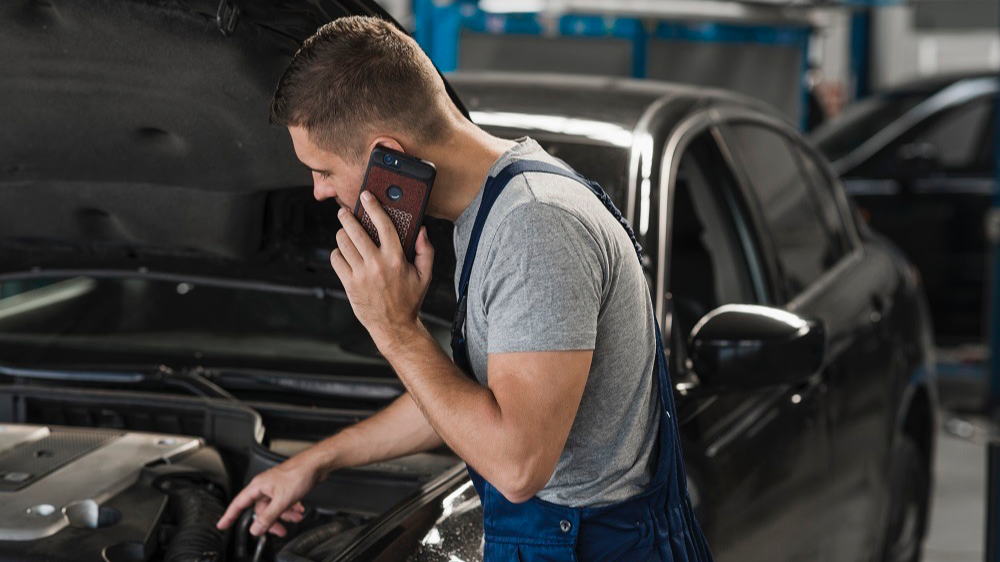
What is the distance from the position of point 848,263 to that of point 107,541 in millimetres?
2190

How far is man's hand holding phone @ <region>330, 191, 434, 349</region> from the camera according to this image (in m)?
1.62

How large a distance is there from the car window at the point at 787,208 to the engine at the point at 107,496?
1454 mm

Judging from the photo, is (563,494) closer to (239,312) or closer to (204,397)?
(204,397)

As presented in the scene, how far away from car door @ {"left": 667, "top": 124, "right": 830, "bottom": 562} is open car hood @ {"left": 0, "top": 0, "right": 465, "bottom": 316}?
2.09 ft

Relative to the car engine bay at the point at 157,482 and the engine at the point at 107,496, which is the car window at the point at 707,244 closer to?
the car engine bay at the point at 157,482

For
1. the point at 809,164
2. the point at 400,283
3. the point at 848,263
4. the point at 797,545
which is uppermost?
the point at 400,283

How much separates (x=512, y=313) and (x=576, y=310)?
0.25ft

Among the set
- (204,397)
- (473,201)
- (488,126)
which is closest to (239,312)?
(204,397)

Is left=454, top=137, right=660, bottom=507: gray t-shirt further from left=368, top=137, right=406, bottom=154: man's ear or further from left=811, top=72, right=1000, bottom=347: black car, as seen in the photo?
left=811, top=72, right=1000, bottom=347: black car

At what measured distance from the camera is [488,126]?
102 inches

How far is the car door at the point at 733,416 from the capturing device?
91.6 inches

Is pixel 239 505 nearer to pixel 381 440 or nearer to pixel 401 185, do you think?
pixel 381 440

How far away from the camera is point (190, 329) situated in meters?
2.83

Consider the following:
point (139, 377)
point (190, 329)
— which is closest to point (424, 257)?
point (139, 377)
